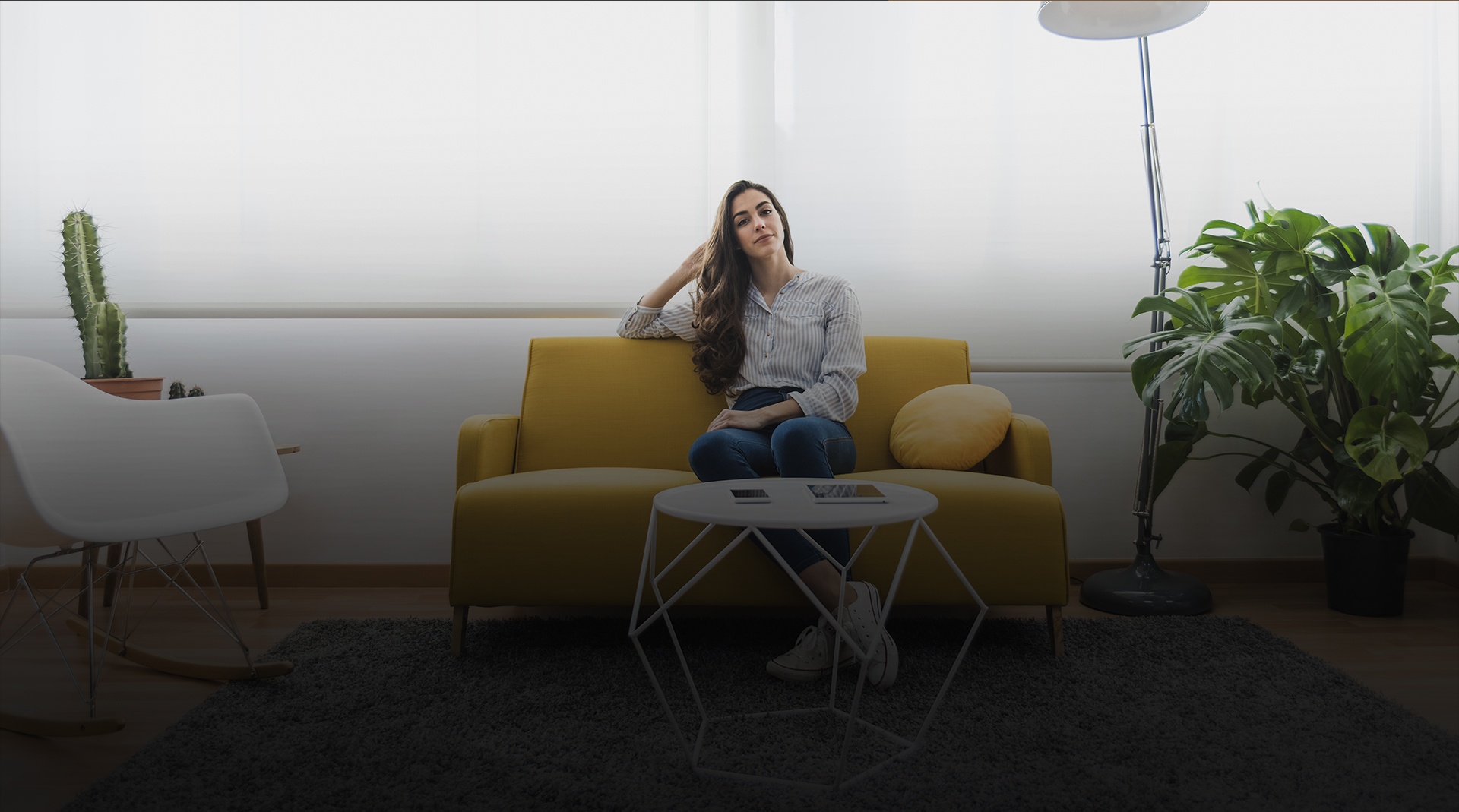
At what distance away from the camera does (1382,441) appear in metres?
2.06

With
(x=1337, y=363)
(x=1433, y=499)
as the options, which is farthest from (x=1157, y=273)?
(x=1433, y=499)

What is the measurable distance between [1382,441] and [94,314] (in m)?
3.53

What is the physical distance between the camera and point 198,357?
261 cm

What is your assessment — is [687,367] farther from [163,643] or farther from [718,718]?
[163,643]

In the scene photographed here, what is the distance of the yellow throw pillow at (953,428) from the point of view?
2.04m

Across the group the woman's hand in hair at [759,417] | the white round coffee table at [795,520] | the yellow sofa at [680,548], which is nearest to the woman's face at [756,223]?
the woman's hand in hair at [759,417]

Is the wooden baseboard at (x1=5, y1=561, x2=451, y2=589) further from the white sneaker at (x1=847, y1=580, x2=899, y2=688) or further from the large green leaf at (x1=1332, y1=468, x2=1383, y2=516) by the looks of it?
the large green leaf at (x1=1332, y1=468, x2=1383, y2=516)

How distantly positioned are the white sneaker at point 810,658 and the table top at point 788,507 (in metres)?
0.47

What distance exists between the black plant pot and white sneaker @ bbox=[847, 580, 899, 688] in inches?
60.7

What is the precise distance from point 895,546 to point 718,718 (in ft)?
1.96

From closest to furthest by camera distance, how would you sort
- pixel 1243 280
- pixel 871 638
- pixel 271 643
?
pixel 871 638
pixel 271 643
pixel 1243 280

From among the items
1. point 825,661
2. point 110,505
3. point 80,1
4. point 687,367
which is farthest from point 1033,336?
point 80,1

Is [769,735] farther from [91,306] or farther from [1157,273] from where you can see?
[91,306]

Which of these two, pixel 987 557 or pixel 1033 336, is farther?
pixel 1033 336
